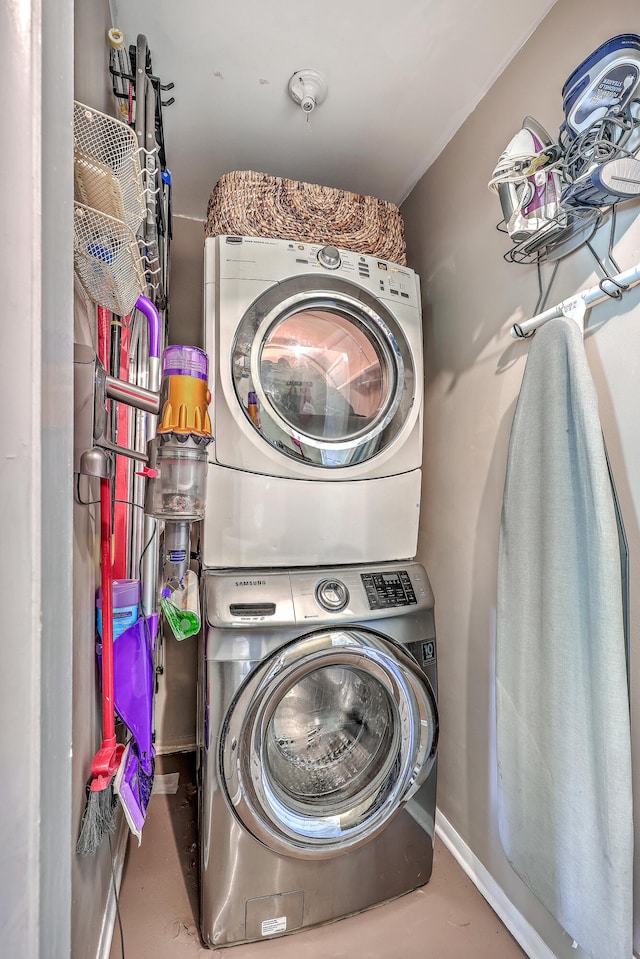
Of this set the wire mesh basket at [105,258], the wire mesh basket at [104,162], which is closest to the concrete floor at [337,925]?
the wire mesh basket at [105,258]

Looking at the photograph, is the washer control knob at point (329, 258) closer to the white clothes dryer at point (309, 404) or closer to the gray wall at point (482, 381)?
the white clothes dryer at point (309, 404)

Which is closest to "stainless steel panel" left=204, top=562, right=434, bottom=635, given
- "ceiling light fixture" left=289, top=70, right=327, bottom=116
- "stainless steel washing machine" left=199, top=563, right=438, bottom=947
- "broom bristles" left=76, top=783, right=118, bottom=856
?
"stainless steel washing machine" left=199, top=563, right=438, bottom=947

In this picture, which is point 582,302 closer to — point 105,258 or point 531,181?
point 531,181

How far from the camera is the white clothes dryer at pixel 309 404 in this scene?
1.38 meters

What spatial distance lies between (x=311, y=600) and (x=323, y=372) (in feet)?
2.37

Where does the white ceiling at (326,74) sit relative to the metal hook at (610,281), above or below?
above

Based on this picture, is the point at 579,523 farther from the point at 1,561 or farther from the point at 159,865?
the point at 159,865

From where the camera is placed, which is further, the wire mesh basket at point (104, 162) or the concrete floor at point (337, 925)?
the concrete floor at point (337, 925)

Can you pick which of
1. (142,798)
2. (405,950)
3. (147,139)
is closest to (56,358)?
(147,139)

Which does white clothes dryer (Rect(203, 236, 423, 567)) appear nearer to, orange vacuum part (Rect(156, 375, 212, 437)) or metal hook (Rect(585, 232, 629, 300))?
orange vacuum part (Rect(156, 375, 212, 437))

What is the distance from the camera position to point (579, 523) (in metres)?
1.05

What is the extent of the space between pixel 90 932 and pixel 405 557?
123cm

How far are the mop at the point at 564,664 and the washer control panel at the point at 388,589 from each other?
0.27 m

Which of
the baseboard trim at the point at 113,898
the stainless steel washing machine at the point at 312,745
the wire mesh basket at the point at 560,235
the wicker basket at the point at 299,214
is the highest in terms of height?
the wicker basket at the point at 299,214
